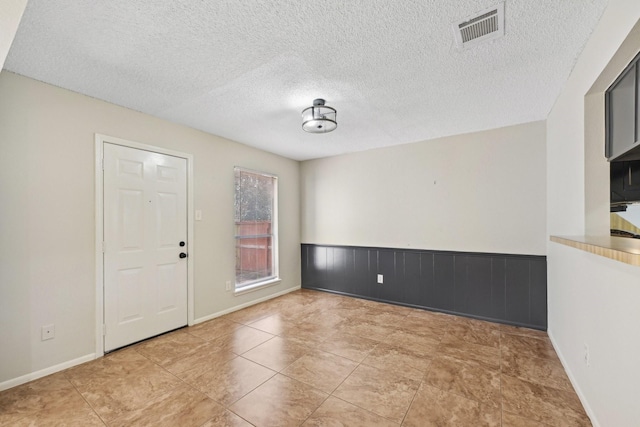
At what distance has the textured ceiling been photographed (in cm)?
153

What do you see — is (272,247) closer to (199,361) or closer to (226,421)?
(199,361)

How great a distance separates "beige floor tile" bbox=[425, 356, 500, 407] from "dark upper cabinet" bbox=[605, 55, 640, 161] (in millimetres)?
1765

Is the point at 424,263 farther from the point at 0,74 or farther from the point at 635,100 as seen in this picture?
the point at 0,74

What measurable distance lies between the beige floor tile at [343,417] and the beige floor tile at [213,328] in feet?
5.42

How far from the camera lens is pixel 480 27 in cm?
166

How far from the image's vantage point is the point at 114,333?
105 inches

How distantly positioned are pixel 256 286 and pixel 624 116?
13.7ft

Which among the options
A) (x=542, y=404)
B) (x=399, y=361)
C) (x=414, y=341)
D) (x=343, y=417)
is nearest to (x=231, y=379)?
(x=343, y=417)

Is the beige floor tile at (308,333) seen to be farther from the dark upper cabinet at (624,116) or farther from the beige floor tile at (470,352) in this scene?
the dark upper cabinet at (624,116)

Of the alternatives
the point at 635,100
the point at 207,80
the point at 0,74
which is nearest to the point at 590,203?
the point at 635,100

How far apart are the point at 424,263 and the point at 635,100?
2.89 metres

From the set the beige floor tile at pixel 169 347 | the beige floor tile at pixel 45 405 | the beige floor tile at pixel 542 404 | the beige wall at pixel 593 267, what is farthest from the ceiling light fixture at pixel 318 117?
the beige floor tile at pixel 45 405

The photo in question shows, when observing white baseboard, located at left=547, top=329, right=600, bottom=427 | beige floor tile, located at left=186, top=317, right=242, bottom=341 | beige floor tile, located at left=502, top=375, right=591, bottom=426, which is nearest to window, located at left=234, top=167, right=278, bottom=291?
beige floor tile, located at left=186, top=317, right=242, bottom=341

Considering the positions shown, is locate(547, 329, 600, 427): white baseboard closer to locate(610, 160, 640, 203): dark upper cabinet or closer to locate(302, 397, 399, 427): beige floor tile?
locate(302, 397, 399, 427): beige floor tile
